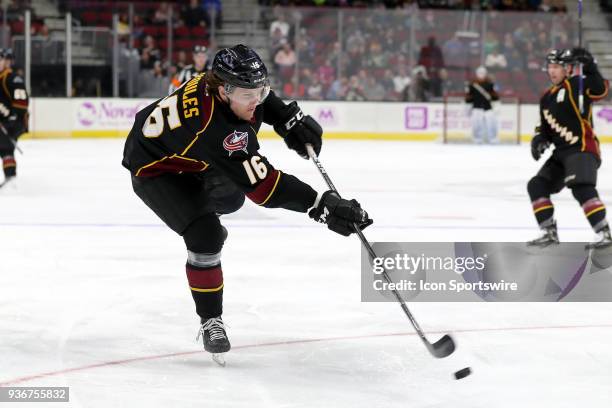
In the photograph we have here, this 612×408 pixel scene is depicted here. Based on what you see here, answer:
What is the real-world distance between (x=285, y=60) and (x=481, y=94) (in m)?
2.89

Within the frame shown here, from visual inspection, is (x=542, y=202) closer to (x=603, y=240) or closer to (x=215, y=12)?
(x=603, y=240)

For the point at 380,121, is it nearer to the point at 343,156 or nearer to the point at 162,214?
the point at 343,156

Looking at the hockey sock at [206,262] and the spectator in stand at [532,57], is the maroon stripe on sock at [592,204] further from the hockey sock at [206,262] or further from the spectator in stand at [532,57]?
the spectator in stand at [532,57]

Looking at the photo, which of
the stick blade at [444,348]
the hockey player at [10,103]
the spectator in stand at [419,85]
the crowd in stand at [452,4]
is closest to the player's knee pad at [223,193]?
the stick blade at [444,348]

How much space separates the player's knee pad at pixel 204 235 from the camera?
3500 millimetres

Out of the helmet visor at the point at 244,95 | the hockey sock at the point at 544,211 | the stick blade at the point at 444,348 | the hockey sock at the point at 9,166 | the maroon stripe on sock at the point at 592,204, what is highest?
the helmet visor at the point at 244,95

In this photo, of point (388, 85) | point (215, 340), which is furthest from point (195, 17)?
point (215, 340)

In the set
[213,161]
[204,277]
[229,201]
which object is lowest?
[204,277]

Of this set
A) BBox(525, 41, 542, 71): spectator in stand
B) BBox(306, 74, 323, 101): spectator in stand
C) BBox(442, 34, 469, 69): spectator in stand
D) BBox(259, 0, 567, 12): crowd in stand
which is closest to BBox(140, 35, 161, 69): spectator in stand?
BBox(306, 74, 323, 101): spectator in stand

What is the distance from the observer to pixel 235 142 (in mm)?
3232

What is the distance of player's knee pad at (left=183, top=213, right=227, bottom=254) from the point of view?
3.50 meters

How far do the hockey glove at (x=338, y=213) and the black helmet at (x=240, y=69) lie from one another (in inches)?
15.4

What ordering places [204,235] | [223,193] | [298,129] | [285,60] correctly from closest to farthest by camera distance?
[204,235] → [298,129] → [223,193] → [285,60]

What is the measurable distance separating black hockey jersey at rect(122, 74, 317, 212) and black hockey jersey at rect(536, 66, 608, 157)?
10.0 ft
